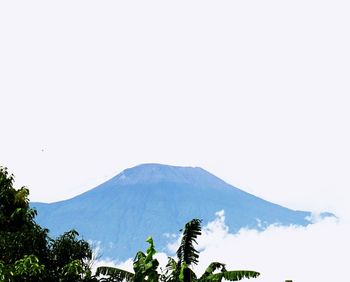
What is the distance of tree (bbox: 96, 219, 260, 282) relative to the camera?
57.2 feet

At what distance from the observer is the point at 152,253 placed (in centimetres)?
1811

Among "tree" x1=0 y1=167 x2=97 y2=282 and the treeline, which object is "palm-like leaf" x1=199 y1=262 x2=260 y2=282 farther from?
"tree" x1=0 y1=167 x2=97 y2=282

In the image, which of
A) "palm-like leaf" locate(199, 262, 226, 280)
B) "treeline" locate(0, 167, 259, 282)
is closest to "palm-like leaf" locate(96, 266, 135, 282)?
"treeline" locate(0, 167, 259, 282)

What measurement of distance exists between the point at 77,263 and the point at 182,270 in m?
2.84

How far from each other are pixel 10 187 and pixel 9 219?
1.48 meters

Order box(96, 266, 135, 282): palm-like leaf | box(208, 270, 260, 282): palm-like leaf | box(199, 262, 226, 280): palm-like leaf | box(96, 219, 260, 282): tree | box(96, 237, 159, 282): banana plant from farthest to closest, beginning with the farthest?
1. box(96, 266, 135, 282): palm-like leaf
2. box(199, 262, 226, 280): palm-like leaf
3. box(96, 237, 159, 282): banana plant
4. box(96, 219, 260, 282): tree
5. box(208, 270, 260, 282): palm-like leaf

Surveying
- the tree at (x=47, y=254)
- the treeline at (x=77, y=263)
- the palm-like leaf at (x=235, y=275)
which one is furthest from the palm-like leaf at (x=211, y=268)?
the tree at (x=47, y=254)

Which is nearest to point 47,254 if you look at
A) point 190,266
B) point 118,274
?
point 118,274

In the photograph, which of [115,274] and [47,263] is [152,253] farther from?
[47,263]

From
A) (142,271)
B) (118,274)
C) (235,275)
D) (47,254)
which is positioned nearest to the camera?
(235,275)

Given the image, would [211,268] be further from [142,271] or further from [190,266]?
[142,271]

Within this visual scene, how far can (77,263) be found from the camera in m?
18.2

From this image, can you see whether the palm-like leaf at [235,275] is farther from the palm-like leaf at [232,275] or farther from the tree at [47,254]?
the tree at [47,254]

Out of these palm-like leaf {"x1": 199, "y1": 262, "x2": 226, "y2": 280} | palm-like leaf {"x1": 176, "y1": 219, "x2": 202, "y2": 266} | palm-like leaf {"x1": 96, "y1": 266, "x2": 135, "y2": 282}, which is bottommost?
palm-like leaf {"x1": 96, "y1": 266, "x2": 135, "y2": 282}
